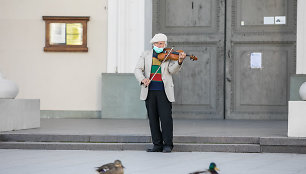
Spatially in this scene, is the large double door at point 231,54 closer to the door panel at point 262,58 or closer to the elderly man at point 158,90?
the door panel at point 262,58

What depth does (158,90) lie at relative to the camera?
7820 mm

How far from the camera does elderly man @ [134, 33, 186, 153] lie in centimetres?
779

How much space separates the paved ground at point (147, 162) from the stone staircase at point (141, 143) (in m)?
0.21

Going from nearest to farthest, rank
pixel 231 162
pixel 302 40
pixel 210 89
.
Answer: pixel 231 162
pixel 302 40
pixel 210 89

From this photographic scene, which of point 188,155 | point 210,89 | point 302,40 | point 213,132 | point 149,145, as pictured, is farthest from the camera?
point 210,89

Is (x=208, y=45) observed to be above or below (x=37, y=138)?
above

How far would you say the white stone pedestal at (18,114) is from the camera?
9000 mm

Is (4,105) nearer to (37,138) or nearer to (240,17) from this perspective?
(37,138)

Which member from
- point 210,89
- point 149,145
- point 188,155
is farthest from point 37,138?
point 210,89

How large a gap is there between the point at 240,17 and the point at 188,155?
5.56 meters

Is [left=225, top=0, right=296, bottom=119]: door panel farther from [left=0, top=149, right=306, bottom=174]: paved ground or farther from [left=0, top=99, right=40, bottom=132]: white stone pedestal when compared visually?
[left=0, top=149, right=306, bottom=174]: paved ground

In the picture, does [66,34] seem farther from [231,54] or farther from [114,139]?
[114,139]

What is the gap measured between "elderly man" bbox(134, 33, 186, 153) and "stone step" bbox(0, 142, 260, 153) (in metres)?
0.30

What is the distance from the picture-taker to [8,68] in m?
12.5
